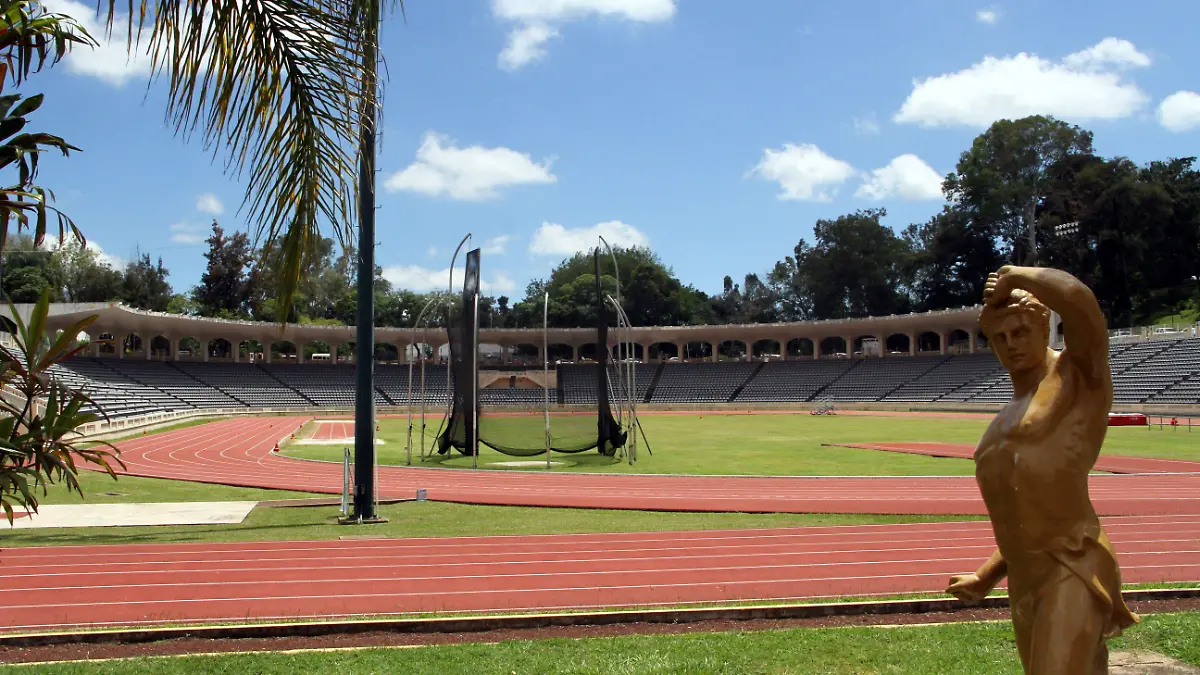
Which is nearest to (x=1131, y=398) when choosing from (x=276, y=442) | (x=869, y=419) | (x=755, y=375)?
(x=869, y=419)

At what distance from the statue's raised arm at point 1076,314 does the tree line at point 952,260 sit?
48.1 m

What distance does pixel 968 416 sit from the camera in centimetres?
3962

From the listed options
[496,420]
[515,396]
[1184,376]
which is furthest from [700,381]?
[496,420]

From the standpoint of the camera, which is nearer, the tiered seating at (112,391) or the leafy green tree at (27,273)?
the tiered seating at (112,391)

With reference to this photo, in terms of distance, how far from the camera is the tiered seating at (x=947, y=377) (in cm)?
4766

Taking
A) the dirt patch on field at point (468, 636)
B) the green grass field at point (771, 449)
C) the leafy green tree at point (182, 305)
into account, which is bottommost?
the green grass field at point (771, 449)

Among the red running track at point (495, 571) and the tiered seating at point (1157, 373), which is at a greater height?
the tiered seating at point (1157, 373)

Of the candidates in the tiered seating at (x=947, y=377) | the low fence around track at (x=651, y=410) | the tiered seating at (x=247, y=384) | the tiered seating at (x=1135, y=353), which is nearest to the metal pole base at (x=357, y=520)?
the low fence around track at (x=651, y=410)

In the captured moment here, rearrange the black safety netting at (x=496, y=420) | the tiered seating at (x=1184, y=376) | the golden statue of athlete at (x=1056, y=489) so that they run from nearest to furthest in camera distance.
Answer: the golden statue of athlete at (x=1056, y=489), the black safety netting at (x=496, y=420), the tiered seating at (x=1184, y=376)

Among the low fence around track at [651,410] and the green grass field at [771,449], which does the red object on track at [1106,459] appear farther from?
the low fence around track at [651,410]

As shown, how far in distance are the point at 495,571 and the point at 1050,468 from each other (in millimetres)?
5995

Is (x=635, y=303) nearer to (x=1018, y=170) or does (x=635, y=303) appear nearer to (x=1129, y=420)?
(x=1018, y=170)

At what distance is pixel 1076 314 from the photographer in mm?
2943

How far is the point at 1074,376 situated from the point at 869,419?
36.9 metres
